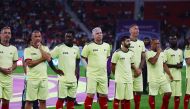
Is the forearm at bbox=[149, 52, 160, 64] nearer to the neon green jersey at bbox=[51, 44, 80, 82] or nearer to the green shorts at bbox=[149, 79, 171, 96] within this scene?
the green shorts at bbox=[149, 79, 171, 96]

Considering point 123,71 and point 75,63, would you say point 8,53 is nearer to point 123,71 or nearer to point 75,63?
point 75,63

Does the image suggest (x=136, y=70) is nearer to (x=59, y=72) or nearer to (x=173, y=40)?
(x=173, y=40)

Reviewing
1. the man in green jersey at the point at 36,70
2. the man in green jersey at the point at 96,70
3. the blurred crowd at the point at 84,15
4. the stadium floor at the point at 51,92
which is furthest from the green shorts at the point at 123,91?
the blurred crowd at the point at 84,15

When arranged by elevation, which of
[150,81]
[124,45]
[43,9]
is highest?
[43,9]

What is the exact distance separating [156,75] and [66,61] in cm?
284

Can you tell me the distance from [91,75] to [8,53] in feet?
7.41

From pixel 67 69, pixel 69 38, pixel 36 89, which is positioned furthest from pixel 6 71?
pixel 69 38

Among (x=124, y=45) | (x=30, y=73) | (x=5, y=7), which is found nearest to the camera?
(x=30, y=73)

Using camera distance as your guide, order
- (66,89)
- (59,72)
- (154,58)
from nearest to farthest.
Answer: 1. (59,72)
2. (66,89)
3. (154,58)

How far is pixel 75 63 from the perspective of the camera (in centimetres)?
1334

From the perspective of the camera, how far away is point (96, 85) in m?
13.6

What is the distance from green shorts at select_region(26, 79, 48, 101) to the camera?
1258 centimetres

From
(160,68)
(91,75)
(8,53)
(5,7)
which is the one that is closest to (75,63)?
(91,75)

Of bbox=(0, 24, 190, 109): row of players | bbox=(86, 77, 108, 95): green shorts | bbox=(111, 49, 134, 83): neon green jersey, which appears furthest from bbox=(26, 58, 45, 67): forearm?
bbox=(111, 49, 134, 83): neon green jersey
